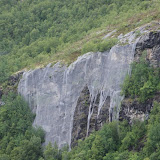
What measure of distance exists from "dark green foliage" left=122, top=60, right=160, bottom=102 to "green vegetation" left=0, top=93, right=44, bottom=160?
12.9 metres

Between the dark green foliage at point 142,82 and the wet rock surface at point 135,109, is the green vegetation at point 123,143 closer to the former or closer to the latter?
the wet rock surface at point 135,109

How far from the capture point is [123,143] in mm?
38656

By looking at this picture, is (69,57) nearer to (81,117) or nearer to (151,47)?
(81,117)

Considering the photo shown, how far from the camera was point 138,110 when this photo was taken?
133 feet

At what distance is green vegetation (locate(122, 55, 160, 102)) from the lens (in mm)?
40469

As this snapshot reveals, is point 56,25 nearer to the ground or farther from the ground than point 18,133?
farther from the ground

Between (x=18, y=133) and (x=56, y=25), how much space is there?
1340 inches

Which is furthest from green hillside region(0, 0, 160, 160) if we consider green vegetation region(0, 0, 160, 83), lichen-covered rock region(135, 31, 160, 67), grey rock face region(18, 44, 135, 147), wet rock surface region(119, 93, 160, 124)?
grey rock face region(18, 44, 135, 147)

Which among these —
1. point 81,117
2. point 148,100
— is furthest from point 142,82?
point 81,117

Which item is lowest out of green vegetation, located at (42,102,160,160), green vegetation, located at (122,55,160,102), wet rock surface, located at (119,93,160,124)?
green vegetation, located at (42,102,160,160)

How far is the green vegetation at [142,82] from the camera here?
133ft

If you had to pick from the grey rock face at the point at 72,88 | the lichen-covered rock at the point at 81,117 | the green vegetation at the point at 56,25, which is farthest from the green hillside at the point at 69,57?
the lichen-covered rock at the point at 81,117

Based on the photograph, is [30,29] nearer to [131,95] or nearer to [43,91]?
[43,91]

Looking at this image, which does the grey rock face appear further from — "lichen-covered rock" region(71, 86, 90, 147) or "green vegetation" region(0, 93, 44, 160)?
"green vegetation" region(0, 93, 44, 160)
